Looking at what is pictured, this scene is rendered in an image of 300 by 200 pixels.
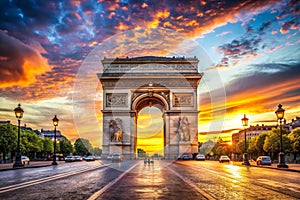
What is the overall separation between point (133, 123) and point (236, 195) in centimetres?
4845

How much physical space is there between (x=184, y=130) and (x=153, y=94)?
7.32 m

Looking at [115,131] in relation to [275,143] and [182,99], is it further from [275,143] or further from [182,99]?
[275,143]

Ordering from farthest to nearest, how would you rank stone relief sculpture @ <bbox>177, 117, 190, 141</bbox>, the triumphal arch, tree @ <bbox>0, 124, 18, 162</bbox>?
tree @ <bbox>0, 124, 18, 162</bbox> < the triumphal arch < stone relief sculpture @ <bbox>177, 117, 190, 141</bbox>

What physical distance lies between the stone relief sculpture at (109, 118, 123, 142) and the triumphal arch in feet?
0.47

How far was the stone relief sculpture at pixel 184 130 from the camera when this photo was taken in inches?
2319

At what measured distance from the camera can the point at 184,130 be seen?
58.9 meters

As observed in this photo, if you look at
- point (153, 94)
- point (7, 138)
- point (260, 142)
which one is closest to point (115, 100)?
point (153, 94)

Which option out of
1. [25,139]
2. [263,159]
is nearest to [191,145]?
[263,159]

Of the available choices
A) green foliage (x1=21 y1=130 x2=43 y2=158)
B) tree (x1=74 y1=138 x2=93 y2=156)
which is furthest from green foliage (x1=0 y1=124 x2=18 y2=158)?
tree (x1=74 y1=138 x2=93 y2=156)

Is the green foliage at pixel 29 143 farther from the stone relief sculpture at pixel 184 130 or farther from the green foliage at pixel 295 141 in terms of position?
the green foliage at pixel 295 141

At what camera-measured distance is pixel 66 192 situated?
42.4ft

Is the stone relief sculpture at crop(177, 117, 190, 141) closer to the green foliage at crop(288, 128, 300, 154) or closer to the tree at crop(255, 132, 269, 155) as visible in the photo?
the green foliage at crop(288, 128, 300, 154)

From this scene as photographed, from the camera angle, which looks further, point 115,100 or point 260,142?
point 260,142

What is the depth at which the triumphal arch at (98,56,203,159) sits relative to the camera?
59.4 meters
